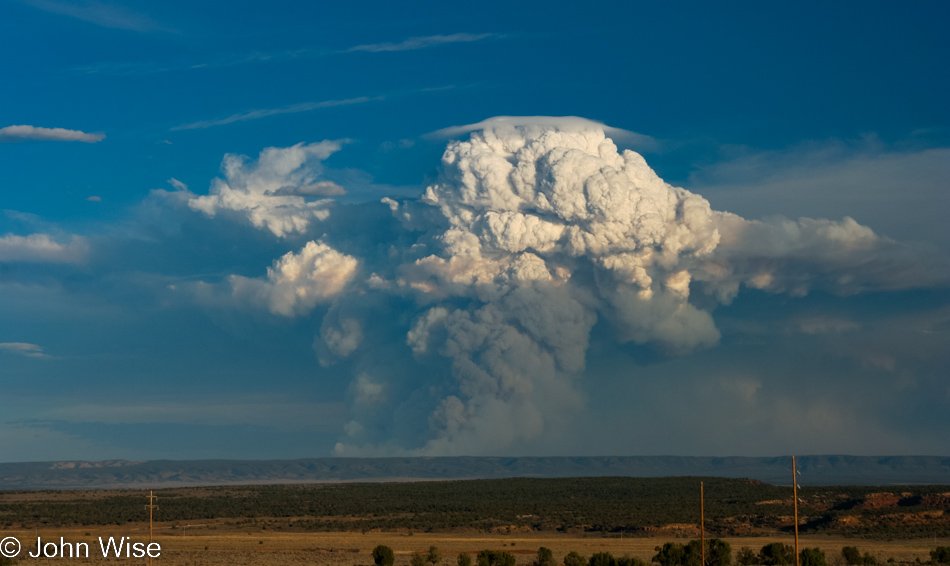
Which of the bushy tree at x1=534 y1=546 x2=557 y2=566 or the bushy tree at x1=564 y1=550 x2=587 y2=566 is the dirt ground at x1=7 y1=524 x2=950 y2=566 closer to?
the bushy tree at x1=534 y1=546 x2=557 y2=566

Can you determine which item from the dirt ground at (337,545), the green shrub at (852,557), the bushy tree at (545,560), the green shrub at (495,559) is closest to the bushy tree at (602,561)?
the bushy tree at (545,560)

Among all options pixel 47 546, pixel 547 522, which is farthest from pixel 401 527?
pixel 47 546

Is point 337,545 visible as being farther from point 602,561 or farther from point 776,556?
point 776,556

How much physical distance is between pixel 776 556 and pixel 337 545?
27923 mm

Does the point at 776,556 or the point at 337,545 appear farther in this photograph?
the point at 337,545

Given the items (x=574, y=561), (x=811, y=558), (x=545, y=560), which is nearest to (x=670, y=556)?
(x=574, y=561)

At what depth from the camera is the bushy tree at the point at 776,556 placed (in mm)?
54938

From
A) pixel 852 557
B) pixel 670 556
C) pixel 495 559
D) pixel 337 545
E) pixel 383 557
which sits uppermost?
pixel 383 557

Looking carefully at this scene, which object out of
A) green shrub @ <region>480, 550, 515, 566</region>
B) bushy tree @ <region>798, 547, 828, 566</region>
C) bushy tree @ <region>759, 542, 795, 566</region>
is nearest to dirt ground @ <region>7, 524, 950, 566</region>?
bushy tree @ <region>759, 542, 795, 566</region>

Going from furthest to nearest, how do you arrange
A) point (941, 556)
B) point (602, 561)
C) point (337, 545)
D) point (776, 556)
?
point (337, 545)
point (776, 556)
point (941, 556)
point (602, 561)

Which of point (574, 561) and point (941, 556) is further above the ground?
point (574, 561)

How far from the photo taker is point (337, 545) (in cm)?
6638

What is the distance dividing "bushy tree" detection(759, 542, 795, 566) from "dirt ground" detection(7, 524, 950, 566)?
2.30 metres

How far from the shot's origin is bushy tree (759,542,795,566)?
54.9 metres
